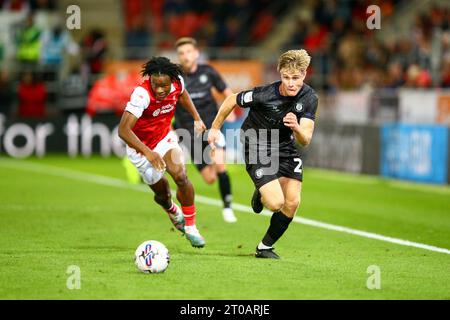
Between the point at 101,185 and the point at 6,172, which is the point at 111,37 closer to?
the point at 6,172

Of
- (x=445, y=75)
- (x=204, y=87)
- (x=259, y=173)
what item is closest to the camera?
(x=259, y=173)

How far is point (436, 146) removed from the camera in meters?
19.0

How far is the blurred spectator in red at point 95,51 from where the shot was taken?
28.0 meters

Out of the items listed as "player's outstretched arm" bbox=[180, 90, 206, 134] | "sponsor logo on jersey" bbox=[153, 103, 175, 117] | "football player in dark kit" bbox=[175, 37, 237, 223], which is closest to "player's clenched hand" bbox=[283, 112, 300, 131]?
"sponsor logo on jersey" bbox=[153, 103, 175, 117]

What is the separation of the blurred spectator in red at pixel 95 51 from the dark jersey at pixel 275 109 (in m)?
18.1

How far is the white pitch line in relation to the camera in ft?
39.2

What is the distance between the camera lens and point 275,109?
10.1 meters

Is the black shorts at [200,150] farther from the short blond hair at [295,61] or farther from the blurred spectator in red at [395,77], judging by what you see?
the blurred spectator in red at [395,77]

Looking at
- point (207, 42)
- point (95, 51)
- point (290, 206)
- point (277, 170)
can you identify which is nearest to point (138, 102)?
point (277, 170)

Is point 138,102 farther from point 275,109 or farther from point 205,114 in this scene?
point 205,114

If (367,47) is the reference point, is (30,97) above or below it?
below

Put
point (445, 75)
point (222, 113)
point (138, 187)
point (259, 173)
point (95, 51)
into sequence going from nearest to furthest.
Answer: point (259, 173) < point (222, 113) < point (138, 187) < point (445, 75) < point (95, 51)

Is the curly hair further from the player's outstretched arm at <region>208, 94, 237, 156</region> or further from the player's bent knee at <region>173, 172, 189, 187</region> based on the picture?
the player's bent knee at <region>173, 172, 189, 187</region>

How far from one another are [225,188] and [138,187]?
5.39m
